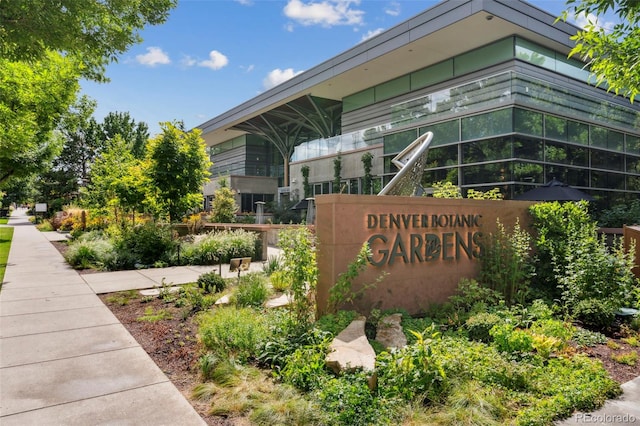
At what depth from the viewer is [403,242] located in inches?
252

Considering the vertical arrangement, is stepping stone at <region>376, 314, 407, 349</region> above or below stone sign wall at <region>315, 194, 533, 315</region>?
below

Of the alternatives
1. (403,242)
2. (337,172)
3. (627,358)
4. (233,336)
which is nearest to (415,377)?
(233,336)

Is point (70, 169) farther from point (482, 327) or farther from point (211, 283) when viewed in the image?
point (482, 327)

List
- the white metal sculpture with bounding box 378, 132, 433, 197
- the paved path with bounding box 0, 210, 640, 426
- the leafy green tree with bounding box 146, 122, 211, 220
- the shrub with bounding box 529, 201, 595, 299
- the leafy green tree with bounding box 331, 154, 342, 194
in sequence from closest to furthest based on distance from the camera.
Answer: the paved path with bounding box 0, 210, 640, 426 → the shrub with bounding box 529, 201, 595, 299 → the white metal sculpture with bounding box 378, 132, 433, 197 → the leafy green tree with bounding box 146, 122, 211, 220 → the leafy green tree with bounding box 331, 154, 342, 194

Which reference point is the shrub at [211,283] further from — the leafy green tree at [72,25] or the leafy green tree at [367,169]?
the leafy green tree at [367,169]

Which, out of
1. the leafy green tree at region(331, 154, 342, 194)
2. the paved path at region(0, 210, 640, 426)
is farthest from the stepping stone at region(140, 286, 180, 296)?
the leafy green tree at region(331, 154, 342, 194)

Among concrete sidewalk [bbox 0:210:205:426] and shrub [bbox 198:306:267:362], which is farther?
shrub [bbox 198:306:267:362]

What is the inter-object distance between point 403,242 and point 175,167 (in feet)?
32.9

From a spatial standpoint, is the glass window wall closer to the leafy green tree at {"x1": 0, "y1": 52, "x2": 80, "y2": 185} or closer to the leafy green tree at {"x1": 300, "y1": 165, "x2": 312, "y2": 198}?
the leafy green tree at {"x1": 300, "y1": 165, "x2": 312, "y2": 198}

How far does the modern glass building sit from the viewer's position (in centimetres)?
1627

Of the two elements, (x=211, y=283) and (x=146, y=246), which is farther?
(x=146, y=246)

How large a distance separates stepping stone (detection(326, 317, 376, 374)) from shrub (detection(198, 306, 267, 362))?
964 mm

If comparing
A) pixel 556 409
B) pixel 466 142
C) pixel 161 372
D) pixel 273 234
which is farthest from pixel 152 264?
pixel 466 142
